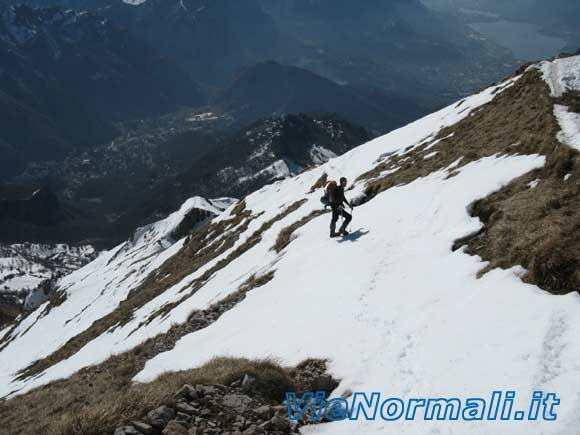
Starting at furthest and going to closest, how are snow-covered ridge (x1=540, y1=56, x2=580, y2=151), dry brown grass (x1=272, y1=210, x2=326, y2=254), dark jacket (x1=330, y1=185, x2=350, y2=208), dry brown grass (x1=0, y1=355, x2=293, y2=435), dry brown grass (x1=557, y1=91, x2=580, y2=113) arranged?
dry brown grass (x1=272, y1=210, x2=326, y2=254) < dry brown grass (x1=557, y1=91, x2=580, y2=113) < dark jacket (x1=330, y1=185, x2=350, y2=208) < snow-covered ridge (x1=540, y1=56, x2=580, y2=151) < dry brown grass (x1=0, y1=355, x2=293, y2=435)

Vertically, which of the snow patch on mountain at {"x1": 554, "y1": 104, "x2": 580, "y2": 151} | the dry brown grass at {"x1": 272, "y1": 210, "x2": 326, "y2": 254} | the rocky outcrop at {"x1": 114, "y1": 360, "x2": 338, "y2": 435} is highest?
the rocky outcrop at {"x1": 114, "y1": 360, "x2": 338, "y2": 435}

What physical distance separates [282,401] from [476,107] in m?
37.3

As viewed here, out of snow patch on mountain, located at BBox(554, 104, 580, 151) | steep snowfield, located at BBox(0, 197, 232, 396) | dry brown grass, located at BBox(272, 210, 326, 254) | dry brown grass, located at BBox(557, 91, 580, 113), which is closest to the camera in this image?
snow patch on mountain, located at BBox(554, 104, 580, 151)

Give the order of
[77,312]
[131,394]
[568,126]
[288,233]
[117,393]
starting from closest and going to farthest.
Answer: [131,394], [117,393], [568,126], [288,233], [77,312]

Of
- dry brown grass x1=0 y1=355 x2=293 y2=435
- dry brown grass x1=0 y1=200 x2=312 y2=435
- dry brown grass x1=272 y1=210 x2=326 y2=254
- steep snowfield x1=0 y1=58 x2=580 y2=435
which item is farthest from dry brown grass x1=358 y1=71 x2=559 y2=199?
dry brown grass x1=0 y1=355 x2=293 y2=435

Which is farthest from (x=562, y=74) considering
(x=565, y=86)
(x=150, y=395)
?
(x=150, y=395)

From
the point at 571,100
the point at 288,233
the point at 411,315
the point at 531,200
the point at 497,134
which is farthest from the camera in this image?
the point at 288,233

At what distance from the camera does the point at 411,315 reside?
11281 mm

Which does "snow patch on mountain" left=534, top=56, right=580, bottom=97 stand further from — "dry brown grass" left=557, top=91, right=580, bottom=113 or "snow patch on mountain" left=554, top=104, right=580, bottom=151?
"snow patch on mountain" left=554, top=104, right=580, bottom=151

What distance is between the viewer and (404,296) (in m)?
12.6

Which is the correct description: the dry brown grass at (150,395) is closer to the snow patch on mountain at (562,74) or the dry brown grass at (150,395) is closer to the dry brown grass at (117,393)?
the dry brown grass at (117,393)

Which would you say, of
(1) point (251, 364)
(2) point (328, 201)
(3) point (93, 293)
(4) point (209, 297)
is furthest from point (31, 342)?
(1) point (251, 364)

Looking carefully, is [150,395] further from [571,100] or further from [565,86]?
[565,86]

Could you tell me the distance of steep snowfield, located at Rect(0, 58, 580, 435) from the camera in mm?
7730
